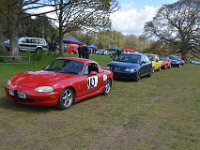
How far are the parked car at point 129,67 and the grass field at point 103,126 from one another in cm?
580

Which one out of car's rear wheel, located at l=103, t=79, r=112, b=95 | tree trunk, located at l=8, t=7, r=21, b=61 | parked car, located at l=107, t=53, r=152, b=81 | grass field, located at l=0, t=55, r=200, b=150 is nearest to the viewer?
grass field, located at l=0, t=55, r=200, b=150

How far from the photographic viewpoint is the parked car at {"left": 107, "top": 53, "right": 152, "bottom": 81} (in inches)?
645

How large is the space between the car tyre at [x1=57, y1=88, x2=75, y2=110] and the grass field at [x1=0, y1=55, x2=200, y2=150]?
0.16m

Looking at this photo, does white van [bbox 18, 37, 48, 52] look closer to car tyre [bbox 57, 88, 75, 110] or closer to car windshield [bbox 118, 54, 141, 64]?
car windshield [bbox 118, 54, 141, 64]

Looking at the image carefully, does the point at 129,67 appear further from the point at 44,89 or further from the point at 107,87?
the point at 44,89

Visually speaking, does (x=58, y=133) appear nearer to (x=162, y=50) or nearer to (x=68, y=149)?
(x=68, y=149)

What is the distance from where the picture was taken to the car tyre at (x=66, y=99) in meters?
8.47

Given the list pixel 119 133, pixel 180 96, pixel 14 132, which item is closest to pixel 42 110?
pixel 14 132

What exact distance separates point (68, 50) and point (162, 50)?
29.1 metres

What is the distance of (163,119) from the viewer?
8234mm

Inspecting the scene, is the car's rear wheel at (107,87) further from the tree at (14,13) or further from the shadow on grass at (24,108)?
the tree at (14,13)

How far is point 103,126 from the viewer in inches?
286

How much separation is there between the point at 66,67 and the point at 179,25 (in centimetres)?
6167

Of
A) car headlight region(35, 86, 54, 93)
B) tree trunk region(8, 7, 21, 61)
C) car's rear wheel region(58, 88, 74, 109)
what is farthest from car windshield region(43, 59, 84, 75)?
tree trunk region(8, 7, 21, 61)
